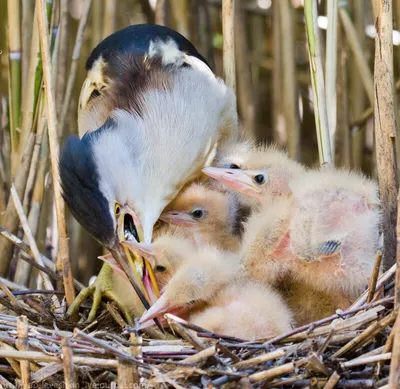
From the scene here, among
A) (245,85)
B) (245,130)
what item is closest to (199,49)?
(245,85)

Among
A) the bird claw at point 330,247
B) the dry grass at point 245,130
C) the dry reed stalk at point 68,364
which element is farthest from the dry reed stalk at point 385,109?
the dry reed stalk at point 68,364

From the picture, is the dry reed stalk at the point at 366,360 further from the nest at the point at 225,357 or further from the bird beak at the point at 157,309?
the bird beak at the point at 157,309

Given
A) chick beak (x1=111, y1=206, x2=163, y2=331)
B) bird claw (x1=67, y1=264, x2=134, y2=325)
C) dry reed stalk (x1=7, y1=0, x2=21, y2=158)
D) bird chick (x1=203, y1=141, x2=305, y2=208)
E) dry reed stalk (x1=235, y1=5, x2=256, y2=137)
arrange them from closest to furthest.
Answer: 1. chick beak (x1=111, y1=206, x2=163, y2=331)
2. bird chick (x1=203, y1=141, x2=305, y2=208)
3. bird claw (x1=67, y1=264, x2=134, y2=325)
4. dry reed stalk (x1=7, y1=0, x2=21, y2=158)
5. dry reed stalk (x1=235, y1=5, x2=256, y2=137)

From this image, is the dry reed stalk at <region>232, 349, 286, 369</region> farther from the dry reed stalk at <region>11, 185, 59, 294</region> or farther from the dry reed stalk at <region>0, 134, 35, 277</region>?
the dry reed stalk at <region>0, 134, 35, 277</region>

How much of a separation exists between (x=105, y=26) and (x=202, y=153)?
0.65 metres

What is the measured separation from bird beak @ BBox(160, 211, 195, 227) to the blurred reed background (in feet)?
1.28

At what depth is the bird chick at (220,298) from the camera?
2.05 meters

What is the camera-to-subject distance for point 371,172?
11.6 feet

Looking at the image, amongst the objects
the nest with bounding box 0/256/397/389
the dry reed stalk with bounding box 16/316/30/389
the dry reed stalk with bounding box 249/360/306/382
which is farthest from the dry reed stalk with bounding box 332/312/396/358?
the dry reed stalk with bounding box 16/316/30/389

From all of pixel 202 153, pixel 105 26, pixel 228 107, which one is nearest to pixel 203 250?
pixel 202 153

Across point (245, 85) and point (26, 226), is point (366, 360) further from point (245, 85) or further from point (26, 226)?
point (245, 85)

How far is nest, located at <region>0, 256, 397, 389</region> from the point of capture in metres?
1.71

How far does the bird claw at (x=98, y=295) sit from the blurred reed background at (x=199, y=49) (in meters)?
0.21

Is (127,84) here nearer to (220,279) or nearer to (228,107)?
(228,107)
